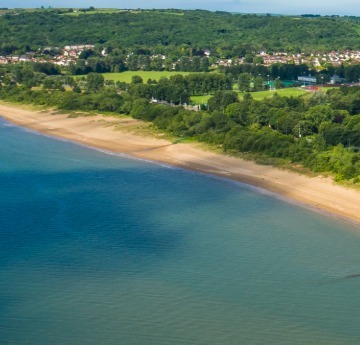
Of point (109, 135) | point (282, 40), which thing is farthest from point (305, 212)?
point (282, 40)

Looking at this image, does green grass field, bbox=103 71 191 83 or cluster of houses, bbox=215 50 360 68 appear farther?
cluster of houses, bbox=215 50 360 68

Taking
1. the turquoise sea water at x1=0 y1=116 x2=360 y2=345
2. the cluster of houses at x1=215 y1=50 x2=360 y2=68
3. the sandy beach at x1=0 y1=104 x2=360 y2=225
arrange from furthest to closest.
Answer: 1. the cluster of houses at x1=215 y1=50 x2=360 y2=68
2. the sandy beach at x1=0 y1=104 x2=360 y2=225
3. the turquoise sea water at x1=0 y1=116 x2=360 y2=345

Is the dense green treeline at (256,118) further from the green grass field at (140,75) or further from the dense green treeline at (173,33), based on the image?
the dense green treeline at (173,33)

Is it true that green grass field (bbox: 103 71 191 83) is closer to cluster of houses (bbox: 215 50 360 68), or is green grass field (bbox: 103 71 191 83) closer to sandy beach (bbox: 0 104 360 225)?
cluster of houses (bbox: 215 50 360 68)

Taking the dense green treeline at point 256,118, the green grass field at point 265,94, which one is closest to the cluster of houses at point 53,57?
the dense green treeline at point 256,118

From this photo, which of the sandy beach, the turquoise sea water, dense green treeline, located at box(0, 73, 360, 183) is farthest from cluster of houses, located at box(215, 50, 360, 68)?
the turquoise sea water
